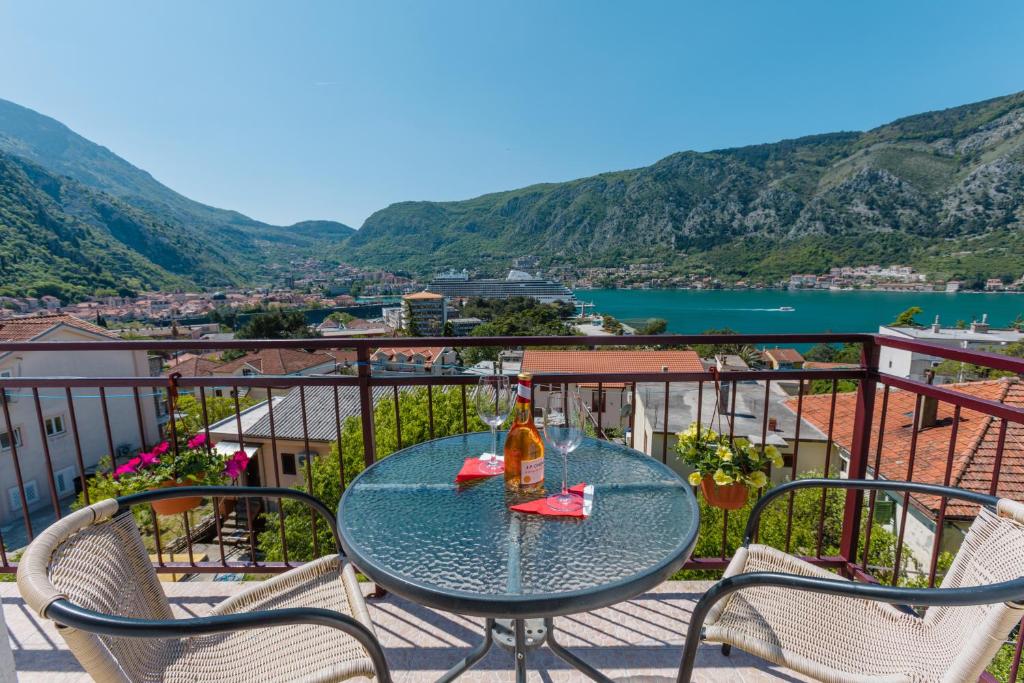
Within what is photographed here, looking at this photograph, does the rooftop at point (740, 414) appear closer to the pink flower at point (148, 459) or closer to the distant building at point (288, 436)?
the distant building at point (288, 436)

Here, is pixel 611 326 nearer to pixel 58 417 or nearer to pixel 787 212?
pixel 787 212

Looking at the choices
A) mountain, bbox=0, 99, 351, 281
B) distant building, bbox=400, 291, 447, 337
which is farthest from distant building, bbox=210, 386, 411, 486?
mountain, bbox=0, 99, 351, 281

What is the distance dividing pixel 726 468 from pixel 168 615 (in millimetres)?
1767

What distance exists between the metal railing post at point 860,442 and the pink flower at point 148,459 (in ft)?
9.67

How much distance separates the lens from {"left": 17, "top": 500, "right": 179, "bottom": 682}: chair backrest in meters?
0.76

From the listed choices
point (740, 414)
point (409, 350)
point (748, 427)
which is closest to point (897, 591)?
point (409, 350)

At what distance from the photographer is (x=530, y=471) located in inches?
47.9

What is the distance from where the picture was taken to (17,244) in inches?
1628

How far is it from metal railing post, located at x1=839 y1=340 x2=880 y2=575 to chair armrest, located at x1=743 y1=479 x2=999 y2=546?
23.4 inches

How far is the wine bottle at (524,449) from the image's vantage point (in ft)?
3.92

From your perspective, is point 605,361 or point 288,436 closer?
point 288,436

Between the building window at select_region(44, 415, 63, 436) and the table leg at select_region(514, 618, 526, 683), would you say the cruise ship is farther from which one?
the table leg at select_region(514, 618, 526, 683)

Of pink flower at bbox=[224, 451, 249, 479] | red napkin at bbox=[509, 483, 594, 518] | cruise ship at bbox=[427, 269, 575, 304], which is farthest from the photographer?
cruise ship at bbox=[427, 269, 575, 304]

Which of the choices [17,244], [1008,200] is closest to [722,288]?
[1008,200]
